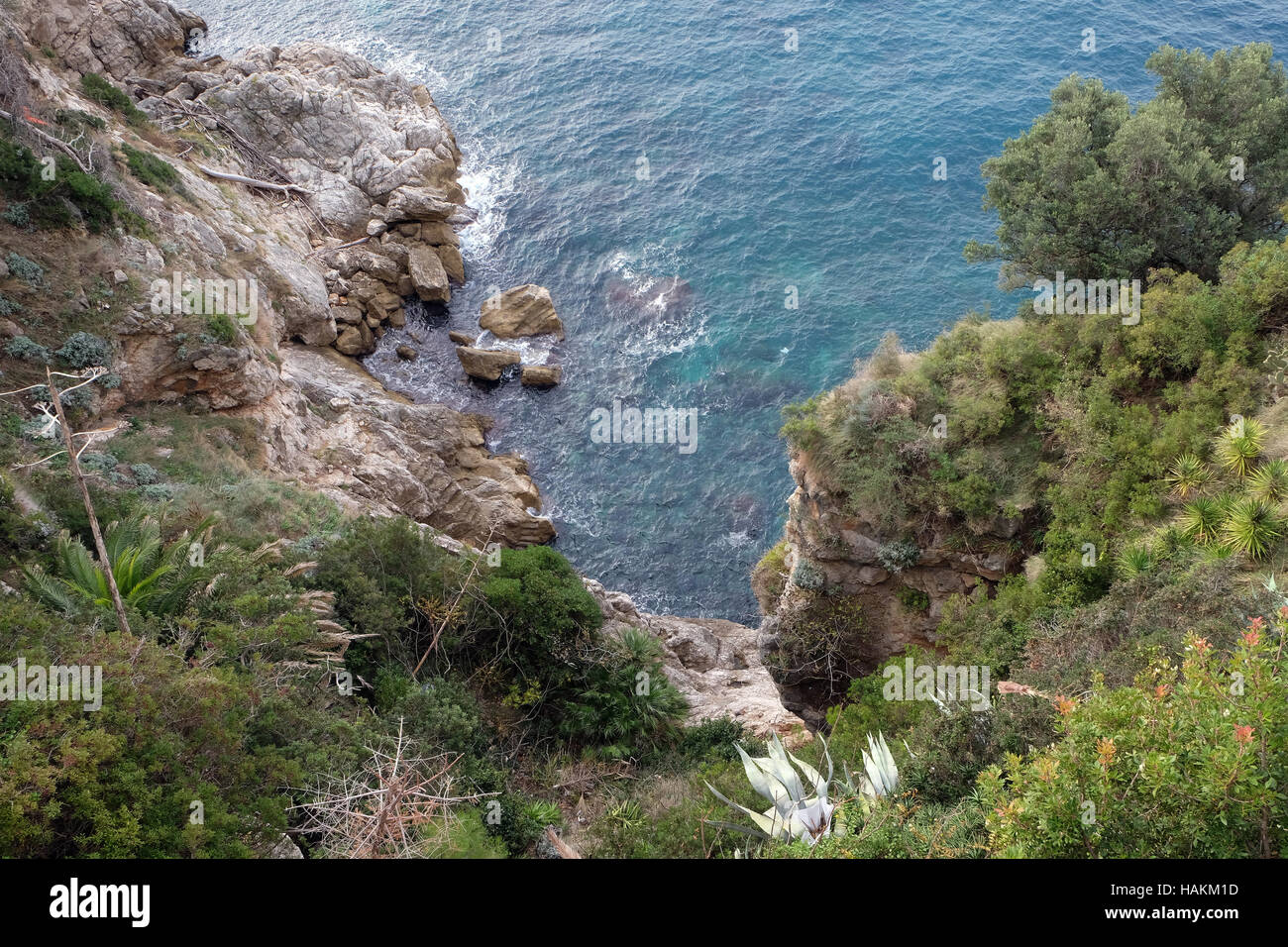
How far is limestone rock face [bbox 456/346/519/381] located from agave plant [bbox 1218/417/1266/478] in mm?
25192

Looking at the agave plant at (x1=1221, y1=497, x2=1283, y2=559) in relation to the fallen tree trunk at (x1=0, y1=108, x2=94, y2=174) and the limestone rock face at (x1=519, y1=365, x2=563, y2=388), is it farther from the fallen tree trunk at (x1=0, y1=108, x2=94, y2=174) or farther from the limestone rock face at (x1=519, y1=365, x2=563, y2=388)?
the fallen tree trunk at (x1=0, y1=108, x2=94, y2=174)

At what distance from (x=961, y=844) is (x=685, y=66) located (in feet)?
159

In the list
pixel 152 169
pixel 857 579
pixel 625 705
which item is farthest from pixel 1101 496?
pixel 152 169

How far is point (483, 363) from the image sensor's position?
33.3 meters

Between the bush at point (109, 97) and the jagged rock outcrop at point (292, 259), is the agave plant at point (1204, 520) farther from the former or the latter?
the bush at point (109, 97)

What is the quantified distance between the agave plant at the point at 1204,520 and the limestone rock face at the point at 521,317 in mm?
25691

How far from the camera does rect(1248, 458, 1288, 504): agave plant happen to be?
1345cm

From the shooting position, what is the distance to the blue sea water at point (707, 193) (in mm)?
31594

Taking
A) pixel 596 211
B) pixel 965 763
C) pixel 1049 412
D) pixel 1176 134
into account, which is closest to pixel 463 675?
pixel 965 763

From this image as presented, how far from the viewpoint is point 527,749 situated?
54.7 feet

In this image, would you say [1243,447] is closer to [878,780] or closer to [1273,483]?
[1273,483]

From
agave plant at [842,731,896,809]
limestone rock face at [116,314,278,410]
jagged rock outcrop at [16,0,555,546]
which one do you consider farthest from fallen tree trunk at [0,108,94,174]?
agave plant at [842,731,896,809]
